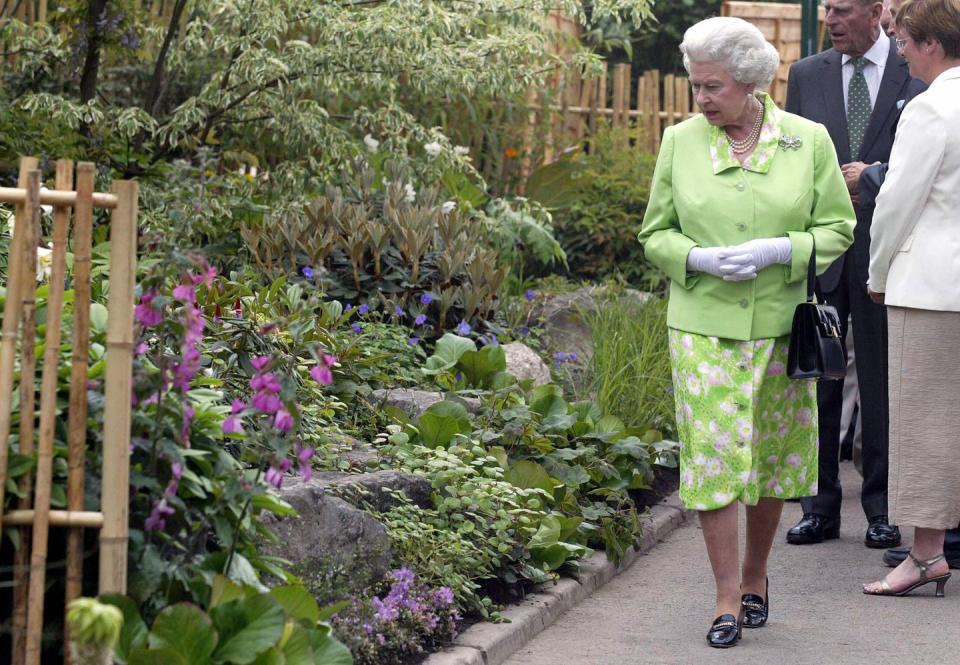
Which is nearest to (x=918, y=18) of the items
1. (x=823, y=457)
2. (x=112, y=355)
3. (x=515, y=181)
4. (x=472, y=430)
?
(x=823, y=457)

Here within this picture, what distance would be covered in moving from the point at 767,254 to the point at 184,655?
7.19 feet

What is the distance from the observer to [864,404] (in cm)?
585

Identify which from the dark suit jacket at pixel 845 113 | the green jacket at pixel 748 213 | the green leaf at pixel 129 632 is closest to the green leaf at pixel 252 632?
the green leaf at pixel 129 632

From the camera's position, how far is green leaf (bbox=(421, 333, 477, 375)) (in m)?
6.48

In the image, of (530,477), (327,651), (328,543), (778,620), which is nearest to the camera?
(327,651)

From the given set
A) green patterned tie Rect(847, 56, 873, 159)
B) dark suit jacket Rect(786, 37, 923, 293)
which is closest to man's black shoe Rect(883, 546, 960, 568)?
dark suit jacket Rect(786, 37, 923, 293)

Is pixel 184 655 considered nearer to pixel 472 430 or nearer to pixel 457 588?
pixel 457 588

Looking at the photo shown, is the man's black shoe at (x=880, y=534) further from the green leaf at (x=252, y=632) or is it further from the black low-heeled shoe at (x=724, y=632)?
the green leaf at (x=252, y=632)

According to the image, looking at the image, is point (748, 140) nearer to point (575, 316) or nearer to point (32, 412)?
point (32, 412)

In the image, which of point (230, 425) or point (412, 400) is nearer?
point (230, 425)

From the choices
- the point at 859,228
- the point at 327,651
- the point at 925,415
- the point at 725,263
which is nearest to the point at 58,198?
the point at 327,651

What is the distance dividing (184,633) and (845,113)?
3783mm

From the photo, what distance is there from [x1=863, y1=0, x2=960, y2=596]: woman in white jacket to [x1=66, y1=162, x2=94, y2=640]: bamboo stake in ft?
9.35

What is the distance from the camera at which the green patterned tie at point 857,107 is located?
5.79 meters
